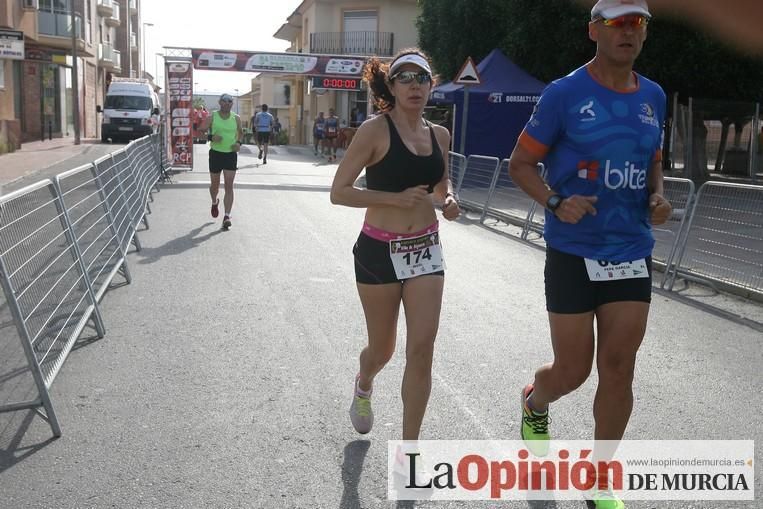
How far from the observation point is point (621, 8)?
3375mm

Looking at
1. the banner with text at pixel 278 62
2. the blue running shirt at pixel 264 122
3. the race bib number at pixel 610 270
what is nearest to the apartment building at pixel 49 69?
the banner with text at pixel 278 62

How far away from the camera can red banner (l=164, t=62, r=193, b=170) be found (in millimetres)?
22797

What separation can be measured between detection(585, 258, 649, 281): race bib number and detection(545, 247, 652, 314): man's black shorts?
2 cm

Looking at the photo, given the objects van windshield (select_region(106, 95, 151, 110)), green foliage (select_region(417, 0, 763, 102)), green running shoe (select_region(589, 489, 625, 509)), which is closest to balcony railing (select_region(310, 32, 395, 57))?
van windshield (select_region(106, 95, 151, 110))

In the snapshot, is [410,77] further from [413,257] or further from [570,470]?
[570,470]

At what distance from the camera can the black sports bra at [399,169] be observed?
3.90 m

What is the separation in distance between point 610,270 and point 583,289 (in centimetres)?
13

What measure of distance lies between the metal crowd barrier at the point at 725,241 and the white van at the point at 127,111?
32771 mm

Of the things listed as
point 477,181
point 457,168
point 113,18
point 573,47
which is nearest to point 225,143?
point 477,181

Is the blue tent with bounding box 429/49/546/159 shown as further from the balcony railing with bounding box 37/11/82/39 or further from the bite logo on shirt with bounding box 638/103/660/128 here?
the balcony railing with bounding box 37/11/82/39

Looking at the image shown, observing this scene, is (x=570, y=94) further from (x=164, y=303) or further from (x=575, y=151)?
(x=164, y=303)

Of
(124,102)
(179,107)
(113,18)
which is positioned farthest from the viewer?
(113,18)

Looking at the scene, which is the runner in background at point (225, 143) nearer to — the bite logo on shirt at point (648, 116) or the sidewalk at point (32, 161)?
the sidewalk at point (32, 161)

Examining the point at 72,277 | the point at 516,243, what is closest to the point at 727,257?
the point at 516,243
